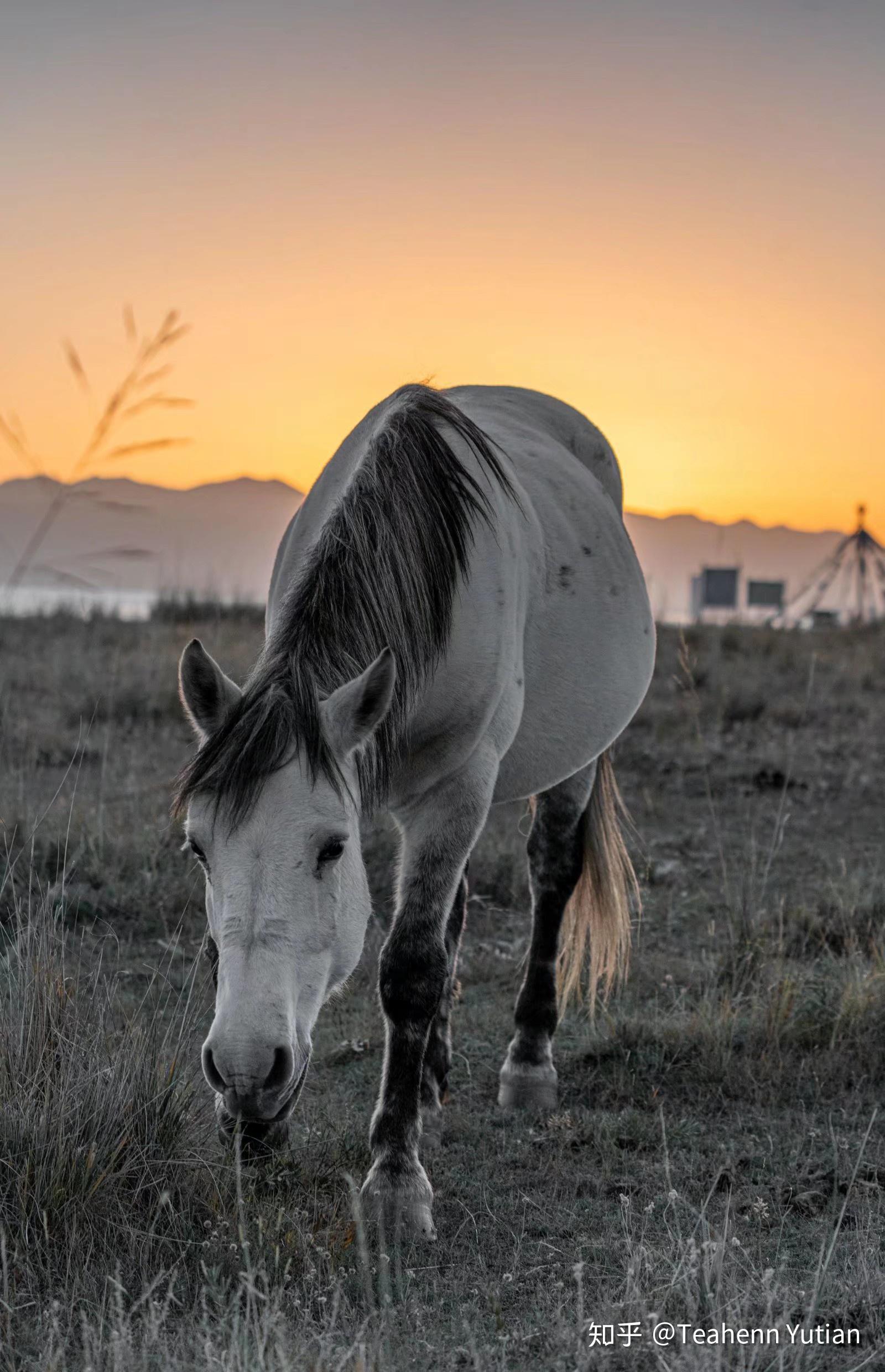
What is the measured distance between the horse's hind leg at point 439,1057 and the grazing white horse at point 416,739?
1 centimetres

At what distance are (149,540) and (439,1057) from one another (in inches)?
79.5

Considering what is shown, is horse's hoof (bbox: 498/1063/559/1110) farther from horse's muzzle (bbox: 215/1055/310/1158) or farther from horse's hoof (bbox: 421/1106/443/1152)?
horse's muzzle (bbox: 215/1055/310/1158)

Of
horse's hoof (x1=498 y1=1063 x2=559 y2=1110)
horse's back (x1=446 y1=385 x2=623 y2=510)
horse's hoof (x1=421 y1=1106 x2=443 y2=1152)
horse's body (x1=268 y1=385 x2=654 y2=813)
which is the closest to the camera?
horse's body (x1=268 y1=385 x2=654 y2=813)

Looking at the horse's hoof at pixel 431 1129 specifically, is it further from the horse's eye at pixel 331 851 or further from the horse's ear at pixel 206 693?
the horse's ear at pixel 206 693

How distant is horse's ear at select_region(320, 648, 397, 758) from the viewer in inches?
104

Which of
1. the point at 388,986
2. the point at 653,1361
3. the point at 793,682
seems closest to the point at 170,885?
the point at 388,986

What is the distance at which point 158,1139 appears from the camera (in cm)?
272

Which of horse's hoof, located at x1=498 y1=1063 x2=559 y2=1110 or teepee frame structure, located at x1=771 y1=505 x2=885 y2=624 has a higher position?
teepee frame structure, located at x1=771 y1=505 x2=885 y2=624

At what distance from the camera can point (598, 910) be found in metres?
4.65

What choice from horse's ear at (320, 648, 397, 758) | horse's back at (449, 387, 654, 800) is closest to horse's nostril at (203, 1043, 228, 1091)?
horse's ear at (320, 648, 397, 758)

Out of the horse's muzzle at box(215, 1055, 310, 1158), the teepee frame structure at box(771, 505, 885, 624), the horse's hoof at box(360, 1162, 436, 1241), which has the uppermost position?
the teepee frame structure at box(771, 505, 885, 624)

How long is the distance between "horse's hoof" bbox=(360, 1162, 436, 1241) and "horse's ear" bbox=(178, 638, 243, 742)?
1193 mm

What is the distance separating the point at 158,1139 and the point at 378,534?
1577 mm

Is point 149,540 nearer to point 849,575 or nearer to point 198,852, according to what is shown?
point 198,852
